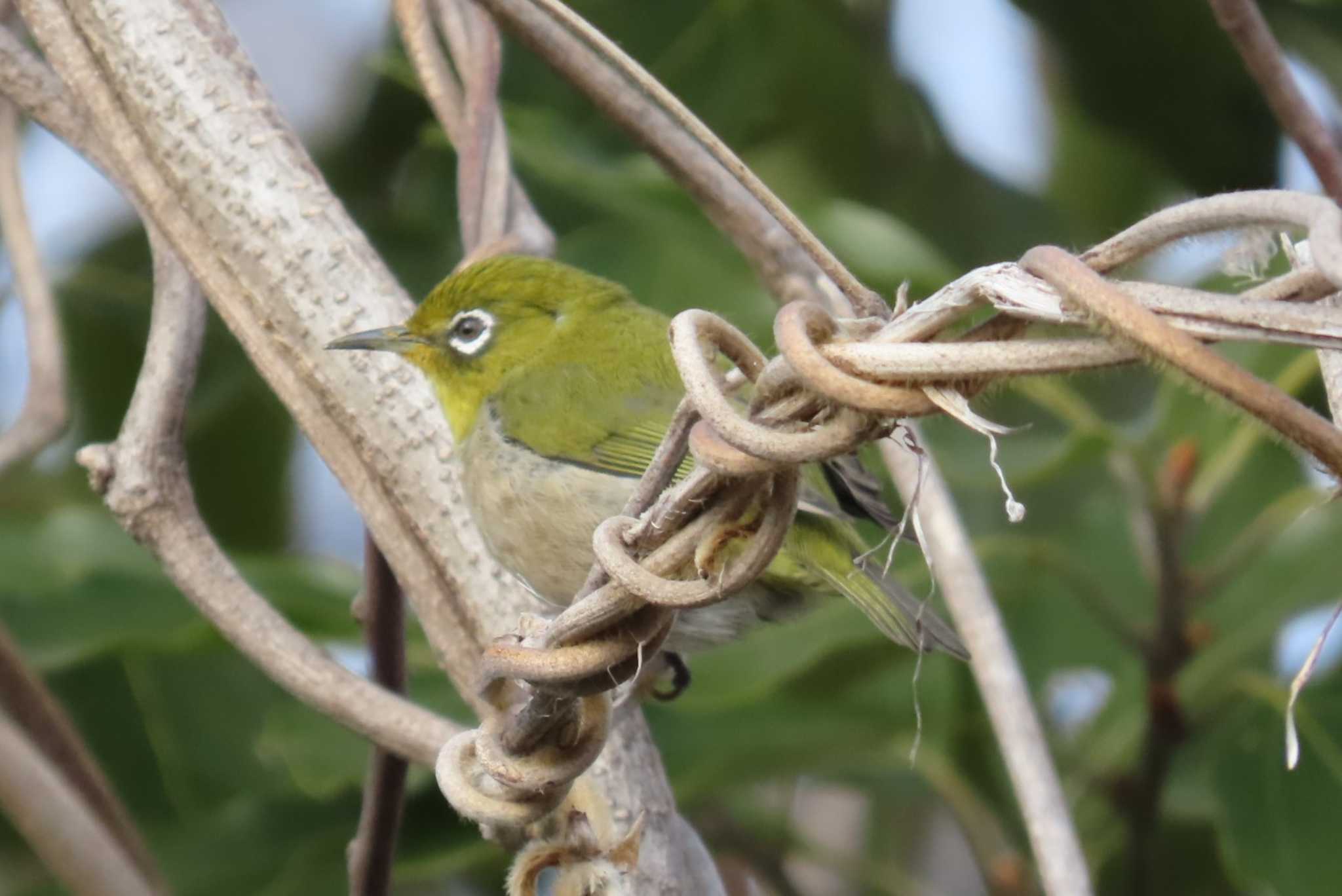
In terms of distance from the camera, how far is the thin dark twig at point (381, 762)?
79.4 inches

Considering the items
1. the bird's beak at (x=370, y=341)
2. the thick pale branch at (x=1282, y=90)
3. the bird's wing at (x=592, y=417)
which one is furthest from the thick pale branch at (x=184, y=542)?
the thick pale branch at (x=1282, y=90)

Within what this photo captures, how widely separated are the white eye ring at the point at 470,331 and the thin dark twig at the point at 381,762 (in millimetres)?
894

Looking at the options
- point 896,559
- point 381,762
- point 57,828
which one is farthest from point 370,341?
point 896,559

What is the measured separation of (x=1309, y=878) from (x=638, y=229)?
1.95 metres

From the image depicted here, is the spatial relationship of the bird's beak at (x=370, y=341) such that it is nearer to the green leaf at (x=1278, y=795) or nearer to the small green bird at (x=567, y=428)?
the small green bird at (x=567, y=428)

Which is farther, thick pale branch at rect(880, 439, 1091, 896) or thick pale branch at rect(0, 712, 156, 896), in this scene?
thick pale branch at rect(0, 712, 156, 896)

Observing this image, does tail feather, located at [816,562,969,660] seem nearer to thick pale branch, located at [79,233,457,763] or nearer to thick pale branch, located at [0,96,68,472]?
thick pale branch, located at [79,233,457,763]

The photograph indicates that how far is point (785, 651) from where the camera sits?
10.3ft

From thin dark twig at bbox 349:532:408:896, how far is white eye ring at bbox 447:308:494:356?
89cm

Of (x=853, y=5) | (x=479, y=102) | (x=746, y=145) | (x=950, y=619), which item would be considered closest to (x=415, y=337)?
(x=479, y=102)

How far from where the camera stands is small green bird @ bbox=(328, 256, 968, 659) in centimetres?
236

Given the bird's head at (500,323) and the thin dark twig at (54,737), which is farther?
the bird's head at (500,323)

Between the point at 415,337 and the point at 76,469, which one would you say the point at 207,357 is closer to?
the point at 76,469

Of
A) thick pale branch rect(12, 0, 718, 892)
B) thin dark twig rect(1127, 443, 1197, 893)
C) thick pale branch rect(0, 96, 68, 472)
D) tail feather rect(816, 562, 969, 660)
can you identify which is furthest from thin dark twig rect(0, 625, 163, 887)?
thin dark twig rect(1127, 443, 1197, 893)
